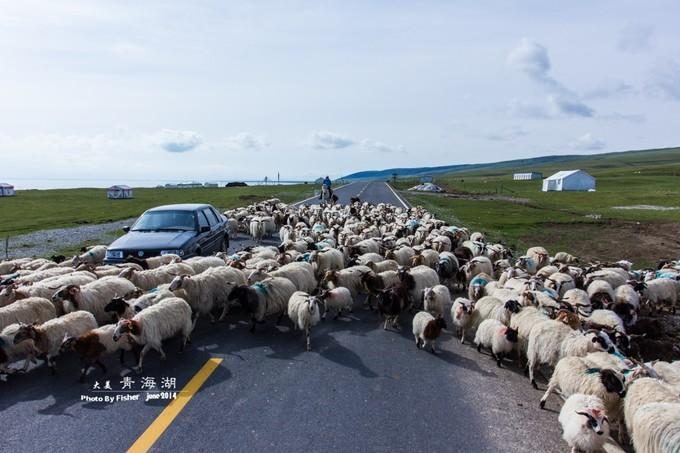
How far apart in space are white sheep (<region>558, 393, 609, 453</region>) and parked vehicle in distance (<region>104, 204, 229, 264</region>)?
37.8 ft

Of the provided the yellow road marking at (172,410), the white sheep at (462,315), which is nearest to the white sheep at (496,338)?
the white sheep at (462,315)

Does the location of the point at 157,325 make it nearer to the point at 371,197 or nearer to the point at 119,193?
the point at 371,197

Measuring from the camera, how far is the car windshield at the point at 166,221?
15320mm

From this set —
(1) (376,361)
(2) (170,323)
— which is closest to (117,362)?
(2) (170,323)

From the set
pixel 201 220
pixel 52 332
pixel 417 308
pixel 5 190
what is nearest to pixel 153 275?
pixel 52 332

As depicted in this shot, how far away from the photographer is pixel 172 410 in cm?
644

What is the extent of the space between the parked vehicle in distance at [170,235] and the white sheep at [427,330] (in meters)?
8.13

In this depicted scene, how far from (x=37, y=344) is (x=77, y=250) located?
47.3ft

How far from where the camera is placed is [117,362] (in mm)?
8211

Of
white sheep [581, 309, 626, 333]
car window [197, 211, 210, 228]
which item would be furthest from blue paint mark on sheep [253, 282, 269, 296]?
white sheep [581, 309, 626, 333]

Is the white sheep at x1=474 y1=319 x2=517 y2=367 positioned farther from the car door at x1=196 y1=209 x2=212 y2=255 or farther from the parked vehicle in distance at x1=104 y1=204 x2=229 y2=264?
the car door at x1=196 y1=209 x2=212 y2=255

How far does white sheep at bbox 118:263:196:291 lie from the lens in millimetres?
11391

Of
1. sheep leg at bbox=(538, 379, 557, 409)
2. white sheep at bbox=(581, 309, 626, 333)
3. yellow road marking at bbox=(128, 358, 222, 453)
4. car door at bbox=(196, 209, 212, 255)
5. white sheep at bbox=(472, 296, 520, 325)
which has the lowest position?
sheep leg at bbox=(538, 379, 557, 409)

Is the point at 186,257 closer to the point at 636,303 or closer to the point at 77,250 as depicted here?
the point at 77,250
